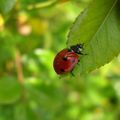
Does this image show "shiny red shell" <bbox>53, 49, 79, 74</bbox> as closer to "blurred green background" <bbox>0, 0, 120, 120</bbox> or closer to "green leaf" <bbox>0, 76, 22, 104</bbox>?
"blurred green background" <bbox>0, 0, 120, 120</bbox>

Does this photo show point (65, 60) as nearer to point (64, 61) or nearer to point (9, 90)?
point (64, 61)

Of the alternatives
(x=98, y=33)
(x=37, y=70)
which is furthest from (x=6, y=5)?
(x=37, y=70)

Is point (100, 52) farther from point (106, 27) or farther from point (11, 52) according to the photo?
point (11, 52)

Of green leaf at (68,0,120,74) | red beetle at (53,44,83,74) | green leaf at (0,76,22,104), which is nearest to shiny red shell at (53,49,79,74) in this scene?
red beetle at (53,44,83,74)

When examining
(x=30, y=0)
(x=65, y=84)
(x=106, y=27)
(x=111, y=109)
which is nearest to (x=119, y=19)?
(x=106, y=27)

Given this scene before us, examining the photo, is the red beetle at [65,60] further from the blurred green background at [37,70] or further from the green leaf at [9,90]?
the green leaf at [9,90]

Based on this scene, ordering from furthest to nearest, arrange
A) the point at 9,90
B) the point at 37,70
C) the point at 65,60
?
the point at 37,70 → the point at 9,90 → the point at 65,60

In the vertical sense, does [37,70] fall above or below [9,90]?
below
